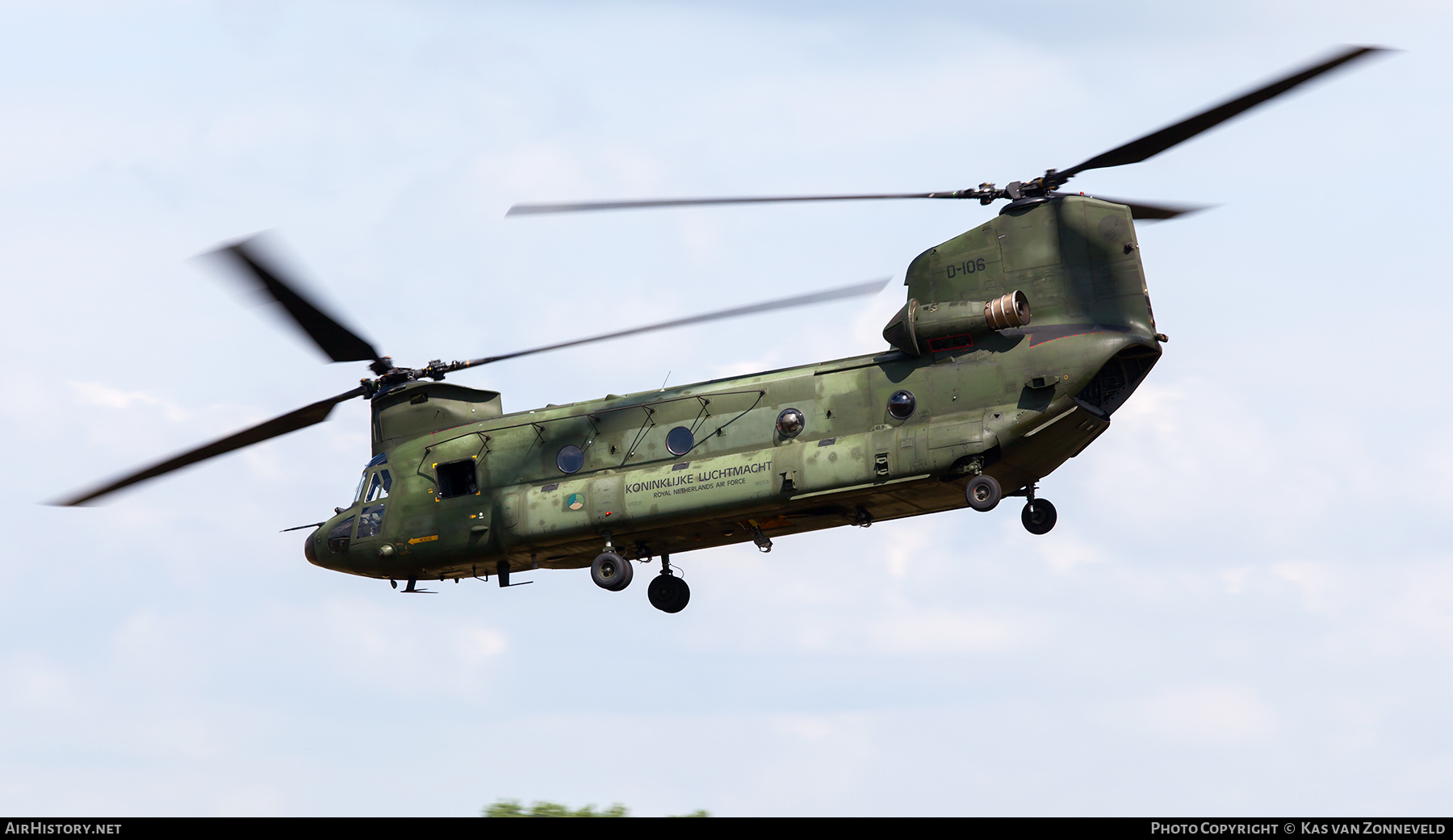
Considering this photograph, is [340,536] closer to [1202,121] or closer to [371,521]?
[371,521]

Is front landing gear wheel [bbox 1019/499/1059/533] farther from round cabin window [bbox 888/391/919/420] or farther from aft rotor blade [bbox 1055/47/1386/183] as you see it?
aft rotor blade [bbox 1055/47/1386/183]

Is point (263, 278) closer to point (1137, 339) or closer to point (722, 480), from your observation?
point (722, 480)

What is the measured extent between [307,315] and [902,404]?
12.1 meters

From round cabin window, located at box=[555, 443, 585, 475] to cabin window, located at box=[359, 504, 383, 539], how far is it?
4.23 m

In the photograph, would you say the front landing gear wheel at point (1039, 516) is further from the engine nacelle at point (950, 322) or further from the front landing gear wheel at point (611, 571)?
the front landing gear wheel at point (611, 571)

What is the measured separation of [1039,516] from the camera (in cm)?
3103

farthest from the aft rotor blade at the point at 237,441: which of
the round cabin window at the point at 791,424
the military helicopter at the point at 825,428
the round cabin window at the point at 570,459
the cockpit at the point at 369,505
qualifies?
the round cabin window at the point at 791,424

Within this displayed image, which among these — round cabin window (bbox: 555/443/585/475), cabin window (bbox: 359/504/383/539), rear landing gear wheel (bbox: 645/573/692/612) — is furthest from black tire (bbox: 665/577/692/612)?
cabin window (bbox: 359/504/383/539)

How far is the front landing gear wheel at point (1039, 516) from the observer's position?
102ft

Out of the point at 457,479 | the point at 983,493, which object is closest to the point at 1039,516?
the point at 983,493

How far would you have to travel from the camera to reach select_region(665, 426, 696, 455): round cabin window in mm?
32281

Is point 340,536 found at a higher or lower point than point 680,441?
lower

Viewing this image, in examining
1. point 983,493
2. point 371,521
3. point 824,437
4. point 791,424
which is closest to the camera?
point 983,493

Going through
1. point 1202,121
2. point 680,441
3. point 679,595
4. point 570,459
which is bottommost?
point 679,595
